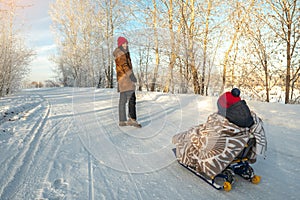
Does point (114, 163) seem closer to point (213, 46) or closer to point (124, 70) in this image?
point (124, 70)

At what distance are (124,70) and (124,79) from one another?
204 millimetres

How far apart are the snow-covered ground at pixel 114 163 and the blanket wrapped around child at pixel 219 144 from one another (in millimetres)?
268

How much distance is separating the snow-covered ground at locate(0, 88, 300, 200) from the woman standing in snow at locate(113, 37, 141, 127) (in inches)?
13.7

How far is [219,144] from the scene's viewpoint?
2.08m

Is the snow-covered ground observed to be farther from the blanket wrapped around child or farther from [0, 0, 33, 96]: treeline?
[0, 0, 33, 96]: treeline

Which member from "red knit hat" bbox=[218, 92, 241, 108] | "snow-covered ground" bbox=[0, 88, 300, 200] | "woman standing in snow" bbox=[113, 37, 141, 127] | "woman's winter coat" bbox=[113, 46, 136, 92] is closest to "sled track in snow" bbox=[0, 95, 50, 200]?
"snow-covered ground" bbox=[0, 88, 300, 200]

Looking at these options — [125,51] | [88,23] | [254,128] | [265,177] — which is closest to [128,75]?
[125,51]

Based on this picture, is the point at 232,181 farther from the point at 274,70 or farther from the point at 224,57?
the point at 224,57

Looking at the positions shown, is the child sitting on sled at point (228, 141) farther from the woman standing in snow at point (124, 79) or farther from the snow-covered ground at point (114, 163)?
the woman standing in snow at point (124, 79)

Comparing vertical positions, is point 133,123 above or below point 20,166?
above

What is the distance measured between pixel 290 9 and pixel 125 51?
617 centimetres

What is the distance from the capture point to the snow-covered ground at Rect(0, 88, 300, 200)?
2021mm

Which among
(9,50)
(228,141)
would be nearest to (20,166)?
(228,141)

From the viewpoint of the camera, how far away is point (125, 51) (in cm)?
422
